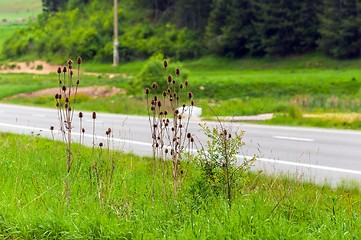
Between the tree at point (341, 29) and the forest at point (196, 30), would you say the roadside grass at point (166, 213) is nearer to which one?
the tree at point (341, 29)

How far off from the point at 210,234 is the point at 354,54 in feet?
185

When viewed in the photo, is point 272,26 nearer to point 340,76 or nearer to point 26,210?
point 340,76

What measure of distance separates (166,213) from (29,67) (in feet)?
247

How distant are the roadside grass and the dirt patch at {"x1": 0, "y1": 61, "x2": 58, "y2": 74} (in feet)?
224

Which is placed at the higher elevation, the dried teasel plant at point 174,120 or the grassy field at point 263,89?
the dried teasel plant at point 174,120

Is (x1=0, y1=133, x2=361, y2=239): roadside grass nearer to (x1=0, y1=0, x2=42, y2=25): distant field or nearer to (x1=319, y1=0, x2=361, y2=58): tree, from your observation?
(x1=319, y1=0, x2=361, y2=58): tree

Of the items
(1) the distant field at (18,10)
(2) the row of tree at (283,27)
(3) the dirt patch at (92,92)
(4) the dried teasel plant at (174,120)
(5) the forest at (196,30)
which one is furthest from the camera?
(1) the distant field at (18,10)

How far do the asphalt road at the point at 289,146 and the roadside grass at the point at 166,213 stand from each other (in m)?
1.37

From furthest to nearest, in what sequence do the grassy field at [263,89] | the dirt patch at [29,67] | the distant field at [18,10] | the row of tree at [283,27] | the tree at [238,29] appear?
the distant field at [18,10]
the dirt patch at [29,67]
the tree at [238,29]
the row of tree at [283,27]
the grassy field at [263,89]

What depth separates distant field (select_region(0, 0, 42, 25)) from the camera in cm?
13812

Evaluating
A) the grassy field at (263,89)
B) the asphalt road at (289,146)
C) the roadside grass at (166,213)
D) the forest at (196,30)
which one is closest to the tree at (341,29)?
the forest at (196,30)

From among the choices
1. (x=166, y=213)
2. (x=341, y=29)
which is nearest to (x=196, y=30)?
(x=341, y=29)

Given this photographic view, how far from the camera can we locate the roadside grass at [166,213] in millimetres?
5888

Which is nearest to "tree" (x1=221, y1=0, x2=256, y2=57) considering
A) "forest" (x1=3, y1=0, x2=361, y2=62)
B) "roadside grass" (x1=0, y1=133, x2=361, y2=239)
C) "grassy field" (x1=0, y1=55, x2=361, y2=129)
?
"forest" (x1=3, y1=0, x2=361, y2=62)
